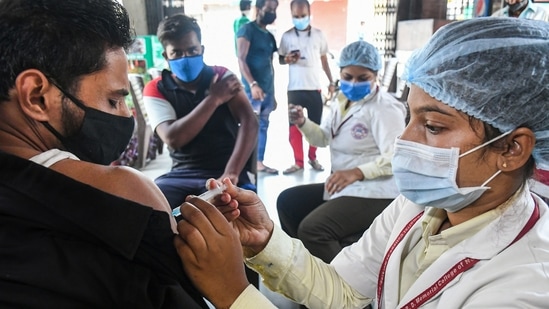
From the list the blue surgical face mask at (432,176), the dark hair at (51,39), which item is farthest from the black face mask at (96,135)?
the blue surgical face mask at (432,176)

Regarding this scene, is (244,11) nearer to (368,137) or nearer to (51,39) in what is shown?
(368,137)

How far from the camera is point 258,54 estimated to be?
3613 millimetres

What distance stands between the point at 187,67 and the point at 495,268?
148 centimetres

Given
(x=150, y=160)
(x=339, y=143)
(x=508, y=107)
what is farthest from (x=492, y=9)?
(x=508, y=107)

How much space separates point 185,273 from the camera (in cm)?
67

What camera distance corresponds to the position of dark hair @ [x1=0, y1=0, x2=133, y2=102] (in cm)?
65

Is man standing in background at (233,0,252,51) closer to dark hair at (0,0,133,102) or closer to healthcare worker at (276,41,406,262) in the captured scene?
healthcare worker at (276,41,406,262)

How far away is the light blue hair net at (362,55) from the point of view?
2.05 m

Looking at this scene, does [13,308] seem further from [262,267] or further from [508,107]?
[508,107]

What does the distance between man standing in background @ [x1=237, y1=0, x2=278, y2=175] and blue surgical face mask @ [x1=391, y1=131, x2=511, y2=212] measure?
2555mm

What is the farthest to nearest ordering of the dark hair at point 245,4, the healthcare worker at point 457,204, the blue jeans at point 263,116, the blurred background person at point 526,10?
the dark hair at point 245,4
the blue jeans at point 263,116
the blurred background person at point 526,10
the healthcare worker at point 457,204

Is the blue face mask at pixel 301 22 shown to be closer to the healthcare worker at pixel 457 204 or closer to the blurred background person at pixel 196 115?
the blurred background person at pixel 196 115

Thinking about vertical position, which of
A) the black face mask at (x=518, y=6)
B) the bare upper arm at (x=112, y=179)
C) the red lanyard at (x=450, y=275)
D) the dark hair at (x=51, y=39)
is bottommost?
the red lanyard at (x=450, y=275)

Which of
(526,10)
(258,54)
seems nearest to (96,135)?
(258,54)
